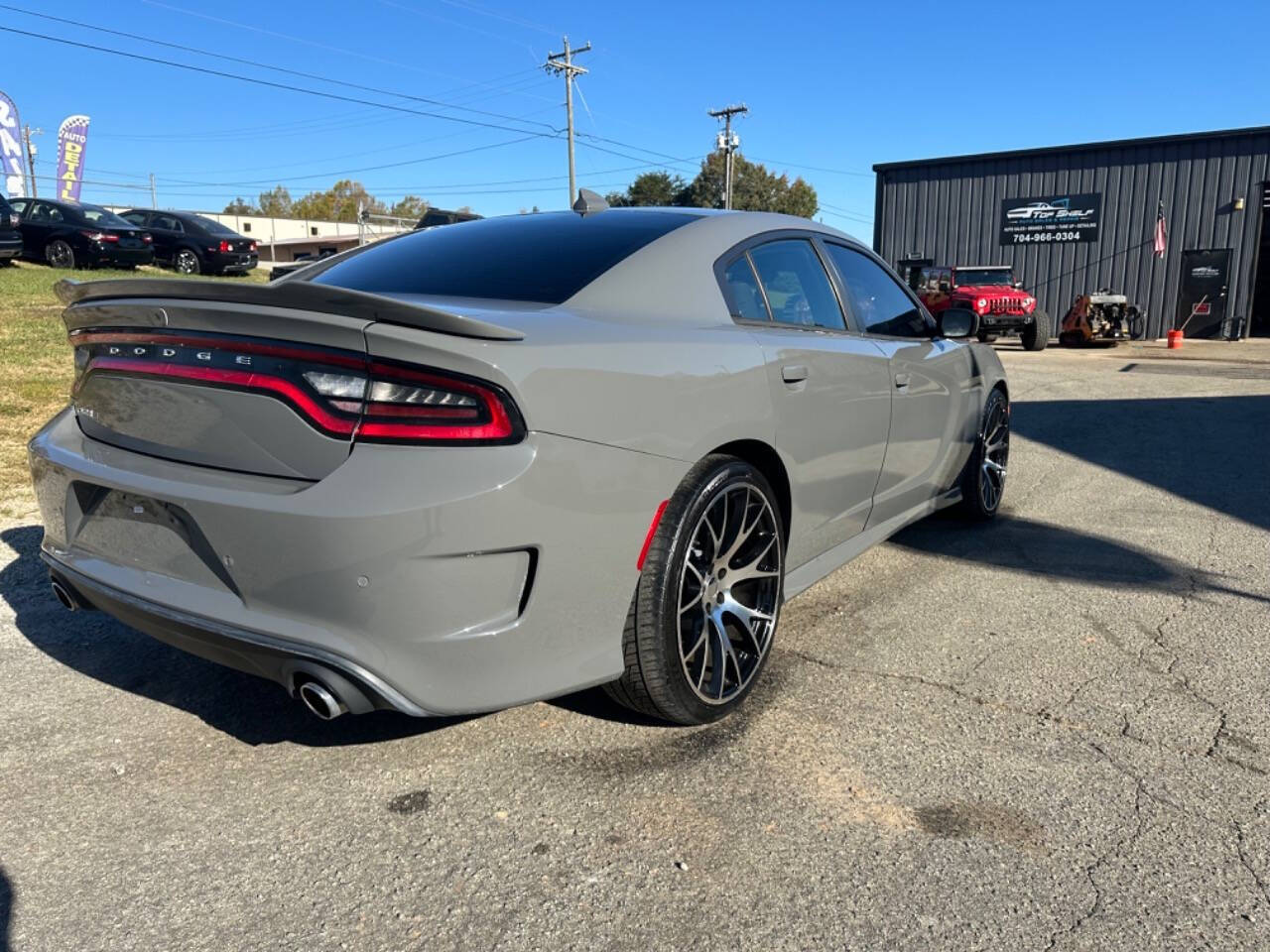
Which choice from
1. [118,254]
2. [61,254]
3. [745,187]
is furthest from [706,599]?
[745,187]

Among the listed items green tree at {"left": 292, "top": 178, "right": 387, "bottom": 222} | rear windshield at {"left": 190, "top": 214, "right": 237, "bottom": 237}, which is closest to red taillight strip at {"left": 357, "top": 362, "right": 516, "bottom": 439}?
rear windshield at {"left": 190, "top": 214, "right": 237, "bottom": 237}

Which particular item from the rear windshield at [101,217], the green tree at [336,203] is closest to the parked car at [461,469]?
the rear windshield at [101,217]

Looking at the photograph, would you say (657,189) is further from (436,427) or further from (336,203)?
(436,427)

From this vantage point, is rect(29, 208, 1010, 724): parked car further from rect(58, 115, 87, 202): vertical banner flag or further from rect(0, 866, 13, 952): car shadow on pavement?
rect(58, 115, 87, 202): vertical banner flag

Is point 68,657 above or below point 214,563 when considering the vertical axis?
below

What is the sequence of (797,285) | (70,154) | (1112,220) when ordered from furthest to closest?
(70,154) < (1112,220) < (797,285)

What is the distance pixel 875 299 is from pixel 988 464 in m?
1.54

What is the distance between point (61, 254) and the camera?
19.1 meters

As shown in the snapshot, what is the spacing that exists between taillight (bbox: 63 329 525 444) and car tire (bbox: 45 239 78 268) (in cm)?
2019

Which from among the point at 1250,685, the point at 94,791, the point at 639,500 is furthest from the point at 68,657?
the point at 1250,685

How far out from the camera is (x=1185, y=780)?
2.53 meters

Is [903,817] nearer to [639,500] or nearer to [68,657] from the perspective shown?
[639,500]

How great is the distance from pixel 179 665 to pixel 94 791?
0.78 meters

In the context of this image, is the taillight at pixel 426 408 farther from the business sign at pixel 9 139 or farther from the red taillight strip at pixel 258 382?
the business sign at pixel 9 139
